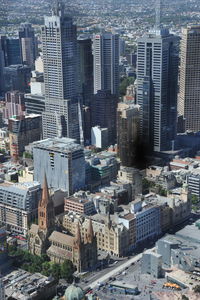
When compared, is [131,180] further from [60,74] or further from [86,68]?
[86,68]

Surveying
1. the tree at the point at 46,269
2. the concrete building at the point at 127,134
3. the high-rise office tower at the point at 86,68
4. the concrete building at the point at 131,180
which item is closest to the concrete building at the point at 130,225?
the tree at the point at 46,269

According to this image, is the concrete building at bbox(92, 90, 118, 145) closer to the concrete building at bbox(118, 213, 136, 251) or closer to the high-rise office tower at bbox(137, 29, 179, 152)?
the high-rise office tower at bbox(137, 29, 179, 152)

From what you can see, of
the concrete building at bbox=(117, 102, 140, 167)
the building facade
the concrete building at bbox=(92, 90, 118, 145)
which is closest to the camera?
the building facade

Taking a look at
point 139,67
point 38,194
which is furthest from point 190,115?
point 38,194

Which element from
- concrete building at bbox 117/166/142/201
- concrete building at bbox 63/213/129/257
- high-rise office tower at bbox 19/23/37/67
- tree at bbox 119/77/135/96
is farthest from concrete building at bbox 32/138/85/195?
high-rise office tower at bbox 19/23/37/67

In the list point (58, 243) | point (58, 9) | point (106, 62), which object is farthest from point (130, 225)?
point (106, 62)

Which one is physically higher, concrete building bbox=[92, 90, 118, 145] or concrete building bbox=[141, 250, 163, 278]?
concrete building bbox=[92, 90, 118, 145]

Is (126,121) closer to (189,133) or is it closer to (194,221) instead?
(189,133)
